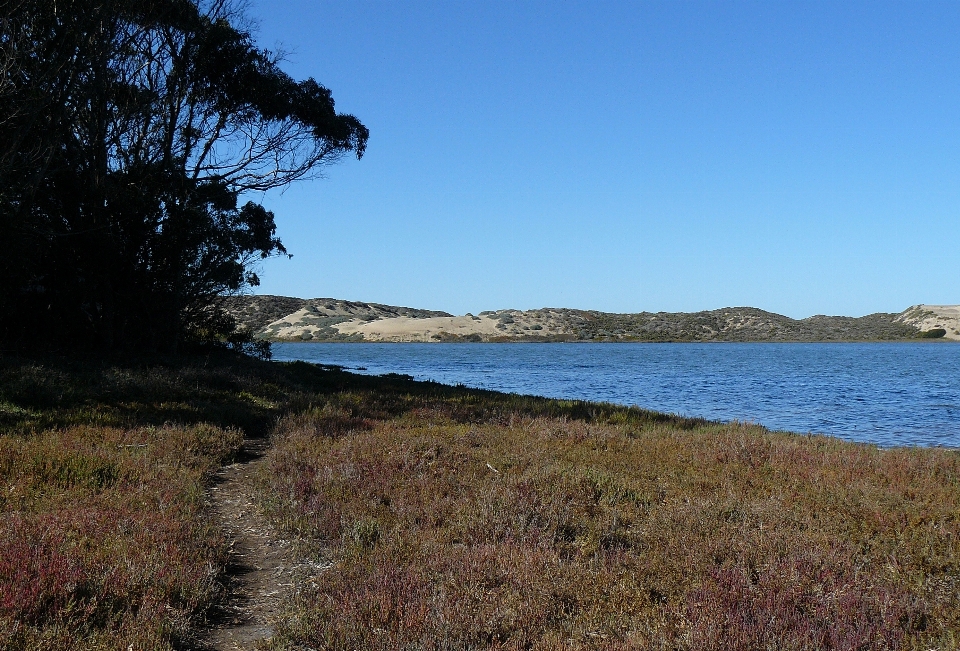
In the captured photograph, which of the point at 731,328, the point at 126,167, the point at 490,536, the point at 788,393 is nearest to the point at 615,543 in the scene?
the point at 490,536

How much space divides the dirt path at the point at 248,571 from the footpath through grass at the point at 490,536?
226mm

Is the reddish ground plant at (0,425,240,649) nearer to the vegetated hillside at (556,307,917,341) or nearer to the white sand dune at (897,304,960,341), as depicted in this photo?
the vegetated hillside at (556,307,917,341)

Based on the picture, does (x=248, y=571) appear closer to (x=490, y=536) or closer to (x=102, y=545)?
(x=102, y=545)

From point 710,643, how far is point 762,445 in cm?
924

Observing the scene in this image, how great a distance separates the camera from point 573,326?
160 metres

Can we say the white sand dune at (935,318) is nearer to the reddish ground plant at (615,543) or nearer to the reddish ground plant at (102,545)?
the reddish ground plant at (615,543)

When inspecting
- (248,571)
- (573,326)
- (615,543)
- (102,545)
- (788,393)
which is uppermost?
(573,326)

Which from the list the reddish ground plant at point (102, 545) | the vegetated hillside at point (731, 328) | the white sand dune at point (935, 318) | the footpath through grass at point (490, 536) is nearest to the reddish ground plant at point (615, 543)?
the footpath through grass at point (490, 536)

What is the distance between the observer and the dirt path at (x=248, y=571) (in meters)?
5.48

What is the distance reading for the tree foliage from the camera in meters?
19.0

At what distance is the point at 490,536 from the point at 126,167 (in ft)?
75.7

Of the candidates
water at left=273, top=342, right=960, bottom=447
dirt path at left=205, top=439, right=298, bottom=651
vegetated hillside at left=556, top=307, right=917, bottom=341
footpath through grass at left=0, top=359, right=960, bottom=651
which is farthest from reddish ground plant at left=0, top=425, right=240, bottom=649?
vegetated hillside at left=556, top=307, right=917, bottom=341

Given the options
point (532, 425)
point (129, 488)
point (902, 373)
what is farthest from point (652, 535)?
point (902, 373)

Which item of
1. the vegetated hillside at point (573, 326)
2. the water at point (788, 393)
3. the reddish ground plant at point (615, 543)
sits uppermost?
the vegetated hillside at point (573, 326)
